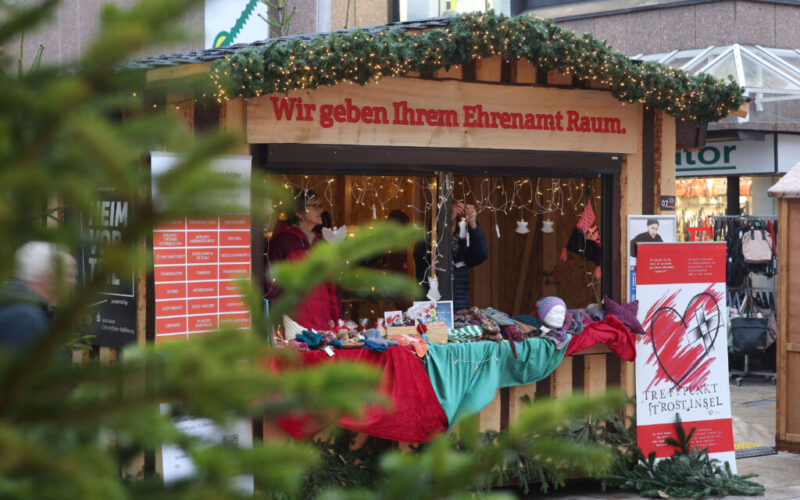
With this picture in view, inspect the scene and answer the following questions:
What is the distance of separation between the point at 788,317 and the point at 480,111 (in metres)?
3.48

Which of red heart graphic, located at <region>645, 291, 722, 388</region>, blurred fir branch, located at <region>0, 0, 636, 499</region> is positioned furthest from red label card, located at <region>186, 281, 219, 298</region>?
blurred fir branch, located at <region>0, 0, 636, 499</region>

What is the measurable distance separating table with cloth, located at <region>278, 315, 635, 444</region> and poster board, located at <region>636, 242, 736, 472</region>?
0.28 meters

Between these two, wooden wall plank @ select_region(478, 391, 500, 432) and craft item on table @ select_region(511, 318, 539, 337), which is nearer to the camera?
wooden wall plank @ select_region(478, 391, 500, 432)

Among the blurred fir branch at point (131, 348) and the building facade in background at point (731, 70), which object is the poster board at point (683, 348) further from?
the building facade in background at point (731, 70)

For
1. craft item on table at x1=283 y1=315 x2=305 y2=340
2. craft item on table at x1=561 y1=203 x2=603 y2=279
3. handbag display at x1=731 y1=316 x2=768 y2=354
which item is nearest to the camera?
craft item on table at x1=283 y1=315 x2=305 y2=340

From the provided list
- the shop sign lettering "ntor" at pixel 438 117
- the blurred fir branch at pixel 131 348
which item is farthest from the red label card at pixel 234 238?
the blurred fir branch at pixel 131 348

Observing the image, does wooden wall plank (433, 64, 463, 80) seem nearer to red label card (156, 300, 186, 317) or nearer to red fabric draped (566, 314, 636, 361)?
red fabric draped (566, 314, 636, 361)

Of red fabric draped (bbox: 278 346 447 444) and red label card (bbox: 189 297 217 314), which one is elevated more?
red label card (bbox: 189 297 217 314)

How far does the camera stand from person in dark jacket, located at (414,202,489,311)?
7844mm

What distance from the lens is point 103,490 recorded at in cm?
101

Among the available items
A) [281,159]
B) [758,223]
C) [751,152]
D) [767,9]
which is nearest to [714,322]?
[281,159]

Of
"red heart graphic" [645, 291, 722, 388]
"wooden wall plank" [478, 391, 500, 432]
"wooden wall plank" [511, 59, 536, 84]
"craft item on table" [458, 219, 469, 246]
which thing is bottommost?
"wooden wall plank" [478, 391, 500, 432]

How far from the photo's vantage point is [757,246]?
12.7 meters

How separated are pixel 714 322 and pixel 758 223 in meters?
5.48
